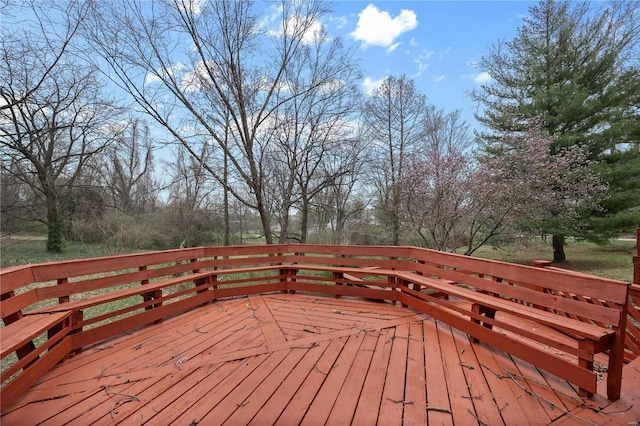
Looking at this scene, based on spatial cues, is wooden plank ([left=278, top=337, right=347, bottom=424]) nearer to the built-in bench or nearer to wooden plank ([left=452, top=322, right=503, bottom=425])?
wooden plank ([left=452, top=322, right=503, bottom=425])

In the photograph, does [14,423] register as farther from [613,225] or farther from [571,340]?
[613,225]

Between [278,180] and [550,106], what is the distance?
970 centimetres

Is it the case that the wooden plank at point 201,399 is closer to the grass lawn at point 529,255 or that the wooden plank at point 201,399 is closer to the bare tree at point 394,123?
the grass lawn at point 529,255

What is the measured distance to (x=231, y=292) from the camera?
3969mm

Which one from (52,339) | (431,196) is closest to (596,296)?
(52,339)

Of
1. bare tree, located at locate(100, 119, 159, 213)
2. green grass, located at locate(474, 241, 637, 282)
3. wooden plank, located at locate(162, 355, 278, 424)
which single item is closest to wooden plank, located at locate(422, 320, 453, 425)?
wooden plank, located at locate(162, 355, 278, 424)

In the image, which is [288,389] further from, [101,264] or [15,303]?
[101,264]

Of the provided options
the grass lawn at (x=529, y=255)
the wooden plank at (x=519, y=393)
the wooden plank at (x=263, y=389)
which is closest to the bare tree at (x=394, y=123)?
the grass lawn at (x=529, y=255)

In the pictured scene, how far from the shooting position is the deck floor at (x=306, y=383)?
1.55 m

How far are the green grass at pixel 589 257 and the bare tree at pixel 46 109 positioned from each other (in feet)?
35.1

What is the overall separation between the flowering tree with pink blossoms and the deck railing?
347 centimetres

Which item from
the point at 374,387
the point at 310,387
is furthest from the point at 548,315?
the point at 310,387

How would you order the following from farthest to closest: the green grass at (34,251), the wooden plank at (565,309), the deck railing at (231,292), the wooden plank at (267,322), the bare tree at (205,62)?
the green grass at (34,251) → the bare tree at (205,62) → the wooden plank at (267,322) → the deck railing at (231,292) → the wooden plank at (565,309)

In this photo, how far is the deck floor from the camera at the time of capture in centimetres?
155
